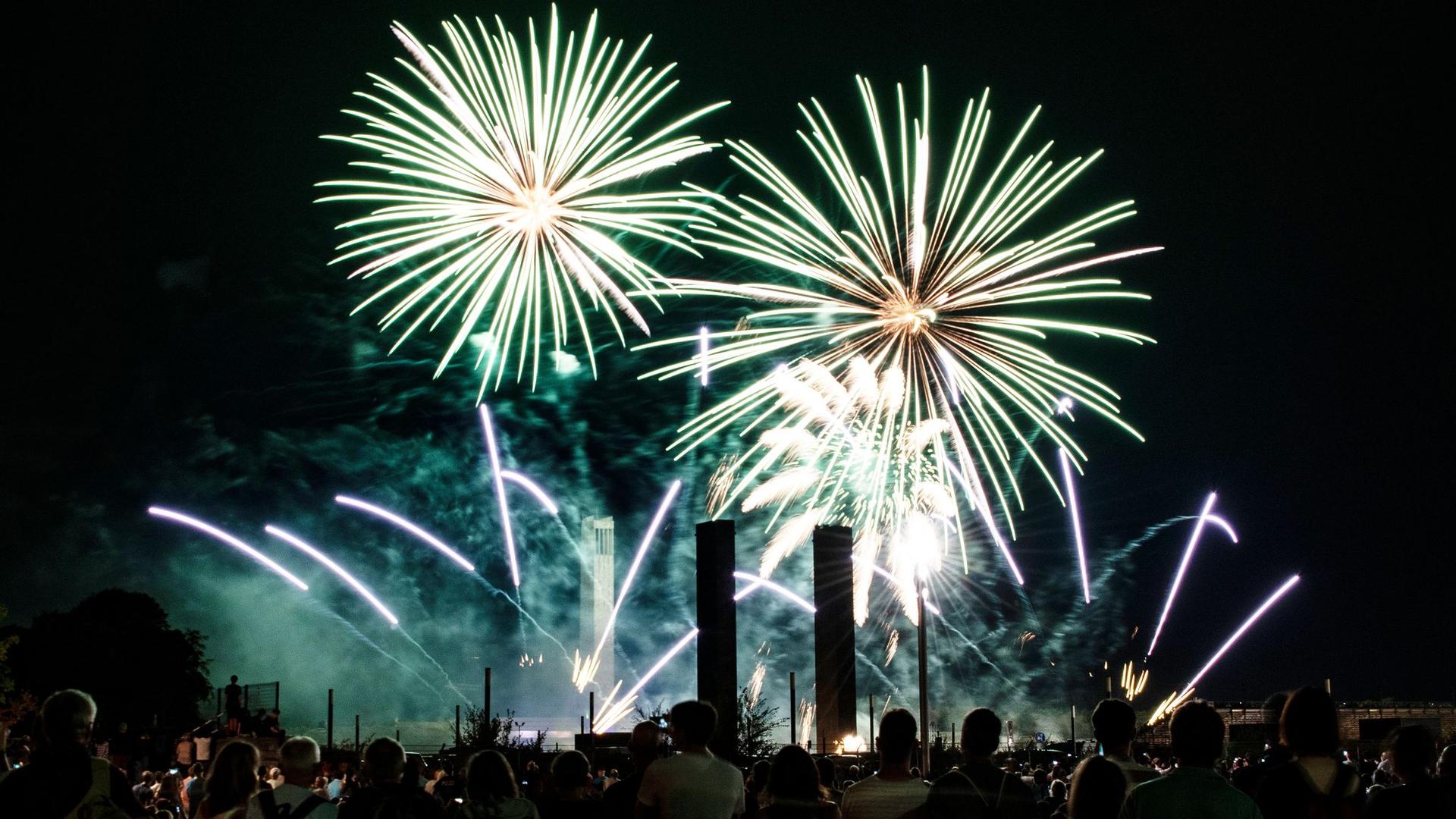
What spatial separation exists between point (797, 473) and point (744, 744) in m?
10.1

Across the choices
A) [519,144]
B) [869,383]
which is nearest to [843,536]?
[869,383]

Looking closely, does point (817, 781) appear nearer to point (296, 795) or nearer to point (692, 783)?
point (692, 783)

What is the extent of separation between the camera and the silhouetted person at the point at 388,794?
643 centimetres

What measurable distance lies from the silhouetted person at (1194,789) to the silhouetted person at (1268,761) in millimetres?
604

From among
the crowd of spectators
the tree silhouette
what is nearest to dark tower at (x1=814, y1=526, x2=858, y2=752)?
the crowd of spectators

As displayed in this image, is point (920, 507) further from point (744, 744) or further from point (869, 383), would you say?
point (744, 744)

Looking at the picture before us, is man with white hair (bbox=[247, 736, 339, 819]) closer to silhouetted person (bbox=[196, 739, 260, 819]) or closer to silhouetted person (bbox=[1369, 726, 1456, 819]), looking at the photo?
silhouetted person (bbox=[196, 739, 260, 819])

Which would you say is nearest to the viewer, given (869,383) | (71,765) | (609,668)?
(71,765)

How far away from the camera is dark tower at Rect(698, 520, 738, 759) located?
27.5 metres

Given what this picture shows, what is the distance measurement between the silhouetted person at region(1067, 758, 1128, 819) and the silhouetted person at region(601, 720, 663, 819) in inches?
Answer: 97.3

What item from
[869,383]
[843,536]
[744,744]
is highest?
[869,383]

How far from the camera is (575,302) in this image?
1168 inches

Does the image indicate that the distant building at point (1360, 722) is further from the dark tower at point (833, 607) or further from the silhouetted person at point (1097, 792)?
the silhouetted person at point (1097, 792)

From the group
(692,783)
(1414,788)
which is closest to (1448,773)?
(1414,788)
